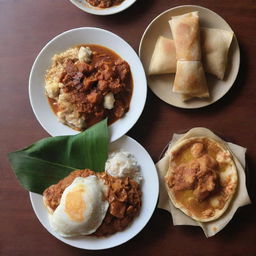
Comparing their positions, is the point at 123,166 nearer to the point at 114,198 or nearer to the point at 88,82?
the point at 114,198

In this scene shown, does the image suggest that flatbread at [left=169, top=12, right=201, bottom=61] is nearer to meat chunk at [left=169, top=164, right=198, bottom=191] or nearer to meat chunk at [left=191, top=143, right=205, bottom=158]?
meat chunk at [left=191, top=143, right=205, bottom=158]

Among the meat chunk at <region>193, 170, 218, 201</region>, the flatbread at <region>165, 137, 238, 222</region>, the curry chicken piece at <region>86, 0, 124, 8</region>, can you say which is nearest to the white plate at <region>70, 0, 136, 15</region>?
the curry chicken piece at <region>86, 0, 124, 8</region>

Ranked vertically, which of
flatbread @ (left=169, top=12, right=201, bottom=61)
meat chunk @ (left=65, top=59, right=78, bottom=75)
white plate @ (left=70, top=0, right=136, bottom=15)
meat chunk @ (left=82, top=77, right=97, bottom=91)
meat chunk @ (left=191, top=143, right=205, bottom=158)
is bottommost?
meat chunk @ (left=191, top=143, right=205, bottom=158)

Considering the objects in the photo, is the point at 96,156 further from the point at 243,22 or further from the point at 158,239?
the point at 243,22

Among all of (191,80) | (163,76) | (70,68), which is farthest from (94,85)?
(191,80)

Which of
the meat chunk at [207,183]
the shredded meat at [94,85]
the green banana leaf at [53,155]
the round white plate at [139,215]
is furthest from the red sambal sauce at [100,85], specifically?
the meat chunk at [207,183]
